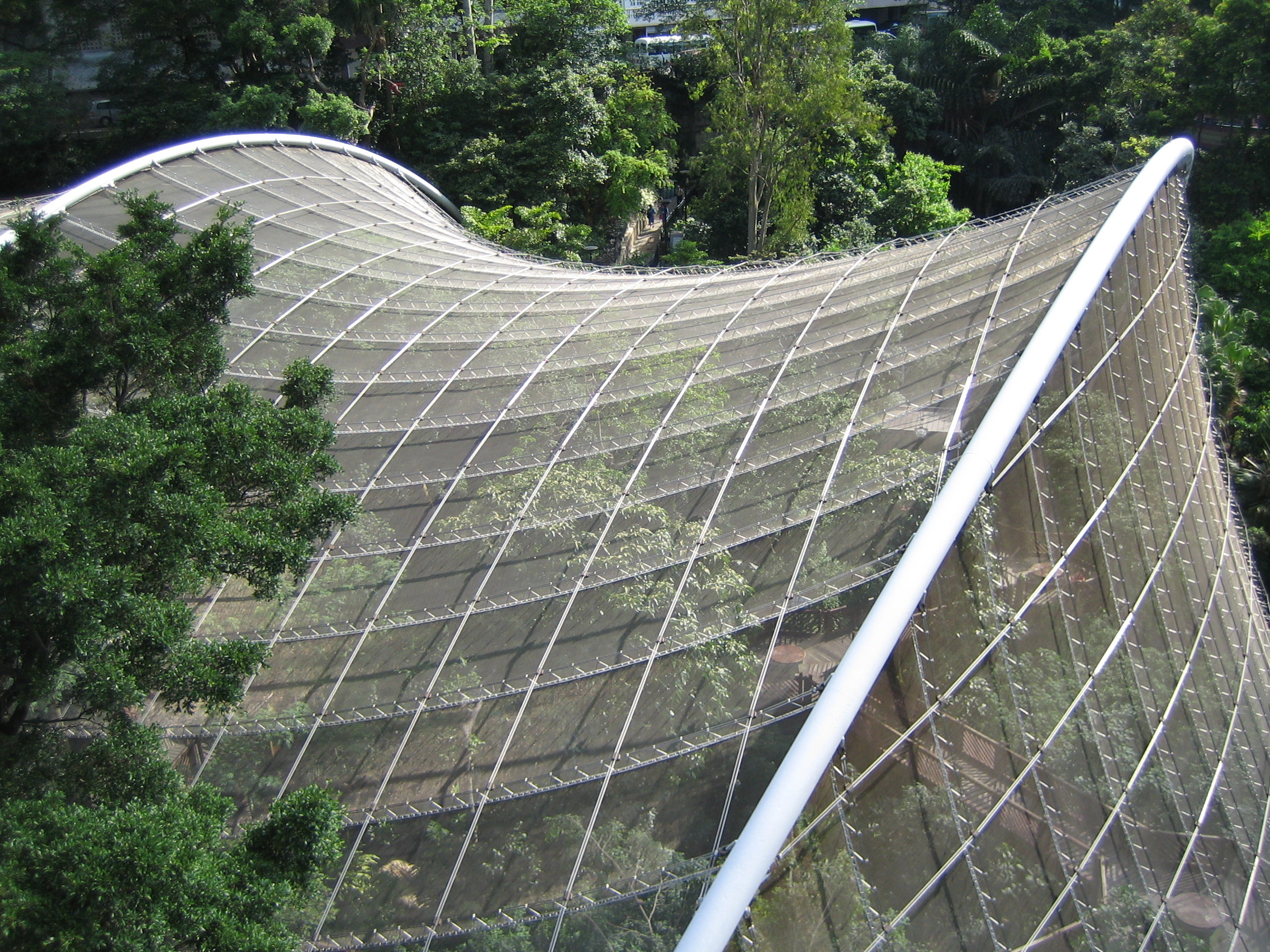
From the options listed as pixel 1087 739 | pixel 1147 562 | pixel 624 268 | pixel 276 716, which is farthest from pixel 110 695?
pixel 624 268

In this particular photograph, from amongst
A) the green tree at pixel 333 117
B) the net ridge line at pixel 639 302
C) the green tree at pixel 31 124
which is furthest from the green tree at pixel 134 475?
the green tree at pixel 31 124

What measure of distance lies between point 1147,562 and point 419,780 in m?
11.1

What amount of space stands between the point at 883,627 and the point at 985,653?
93.3 inches

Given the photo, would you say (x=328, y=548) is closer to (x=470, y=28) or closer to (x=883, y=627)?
(x=883, y=627)

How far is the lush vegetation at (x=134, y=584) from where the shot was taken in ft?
23.4

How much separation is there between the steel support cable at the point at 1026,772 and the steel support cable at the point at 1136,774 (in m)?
0.45

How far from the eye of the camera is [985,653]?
423 inches

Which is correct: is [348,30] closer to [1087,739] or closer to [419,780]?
[419,780]

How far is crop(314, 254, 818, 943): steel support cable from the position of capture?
11.4m

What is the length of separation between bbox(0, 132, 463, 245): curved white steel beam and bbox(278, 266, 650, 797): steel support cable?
27.3 ft

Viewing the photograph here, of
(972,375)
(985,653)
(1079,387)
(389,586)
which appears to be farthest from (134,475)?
(1079,387)

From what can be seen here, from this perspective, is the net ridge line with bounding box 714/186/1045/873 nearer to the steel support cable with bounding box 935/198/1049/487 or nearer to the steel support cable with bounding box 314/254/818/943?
the steel support cable with bounding box 935/198/1049/487

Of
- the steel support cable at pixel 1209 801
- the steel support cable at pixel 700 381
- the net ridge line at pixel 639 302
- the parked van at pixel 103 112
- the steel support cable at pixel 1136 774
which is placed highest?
the parked van at pixel 103 112

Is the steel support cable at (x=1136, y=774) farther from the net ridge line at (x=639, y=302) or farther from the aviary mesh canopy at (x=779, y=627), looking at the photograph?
the net ridge line at (x=639, y=302)
